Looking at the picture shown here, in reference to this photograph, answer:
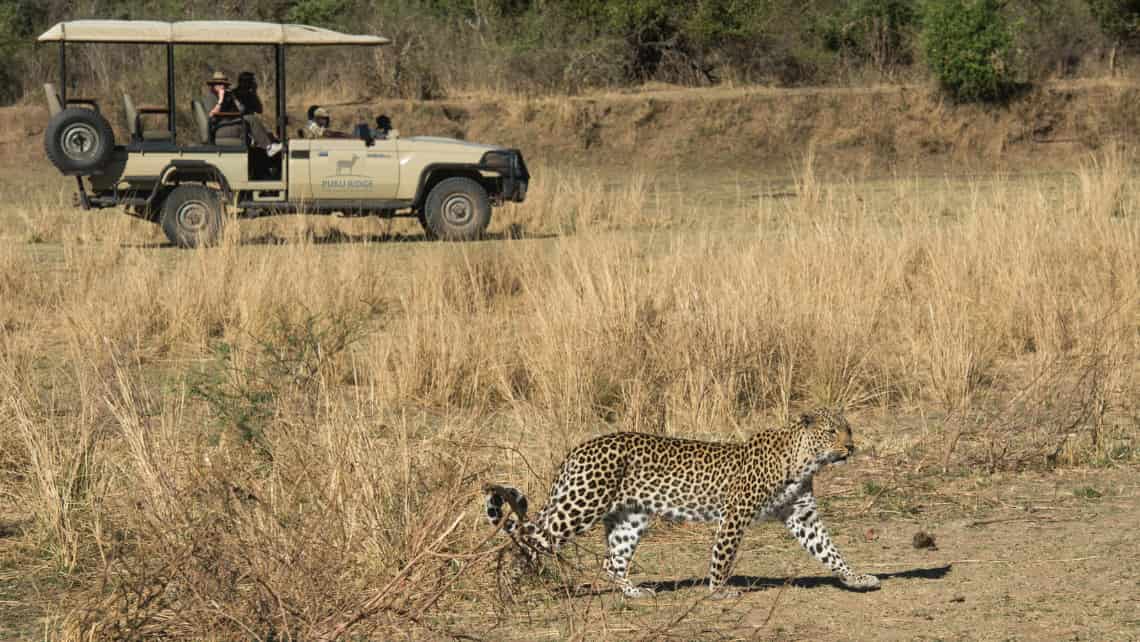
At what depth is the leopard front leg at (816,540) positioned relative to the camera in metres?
6.09

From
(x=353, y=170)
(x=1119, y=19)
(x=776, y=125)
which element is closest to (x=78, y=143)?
(x=353, y=170)

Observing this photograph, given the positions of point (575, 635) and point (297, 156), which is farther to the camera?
point (297, 156)

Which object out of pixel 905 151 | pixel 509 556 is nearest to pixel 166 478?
pixel 509 556

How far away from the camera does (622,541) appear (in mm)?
6102

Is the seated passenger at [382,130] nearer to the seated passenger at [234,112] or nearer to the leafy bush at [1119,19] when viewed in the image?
the seated passenger at [234,112]

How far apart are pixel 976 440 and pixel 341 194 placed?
10042mm

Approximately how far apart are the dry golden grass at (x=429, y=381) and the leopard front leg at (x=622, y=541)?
245mm

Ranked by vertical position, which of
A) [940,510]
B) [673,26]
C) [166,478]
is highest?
[673,26]

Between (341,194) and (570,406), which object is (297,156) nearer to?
(341,194)

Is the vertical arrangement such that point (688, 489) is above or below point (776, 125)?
below

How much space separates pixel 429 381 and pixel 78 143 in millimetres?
8350

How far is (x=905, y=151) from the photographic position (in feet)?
91.9

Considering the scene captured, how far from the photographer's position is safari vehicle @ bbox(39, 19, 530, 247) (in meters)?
17.1

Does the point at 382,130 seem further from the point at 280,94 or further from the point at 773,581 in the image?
the point at 773,581
